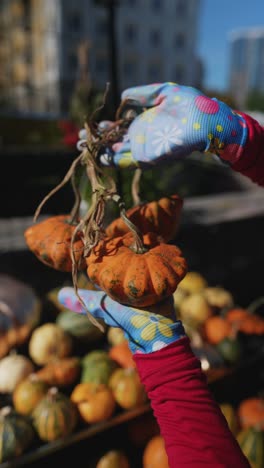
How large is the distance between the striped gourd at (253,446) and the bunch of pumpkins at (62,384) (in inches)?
20.6

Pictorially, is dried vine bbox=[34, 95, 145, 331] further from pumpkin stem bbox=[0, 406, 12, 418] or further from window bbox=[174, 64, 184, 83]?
window bbox=[174, 64, 184, 83]

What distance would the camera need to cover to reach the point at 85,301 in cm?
94

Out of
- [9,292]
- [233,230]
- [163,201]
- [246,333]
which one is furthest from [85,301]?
[233,230]

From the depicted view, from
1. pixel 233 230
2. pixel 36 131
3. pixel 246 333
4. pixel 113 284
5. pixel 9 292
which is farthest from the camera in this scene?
pixel 36 131

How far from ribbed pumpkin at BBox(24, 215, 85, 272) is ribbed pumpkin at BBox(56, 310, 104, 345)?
1269 mm

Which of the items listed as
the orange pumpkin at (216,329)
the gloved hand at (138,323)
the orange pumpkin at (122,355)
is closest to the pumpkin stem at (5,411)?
the orange pumpkin at (122,355)

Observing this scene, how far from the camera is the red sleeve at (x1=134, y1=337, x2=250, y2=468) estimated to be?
756mm

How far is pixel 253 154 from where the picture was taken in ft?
2.75

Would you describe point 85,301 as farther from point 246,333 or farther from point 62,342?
point 246,333

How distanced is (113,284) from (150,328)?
134 millimetres

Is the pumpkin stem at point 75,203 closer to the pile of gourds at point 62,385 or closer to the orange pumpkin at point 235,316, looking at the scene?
the pile of gourds at point 62,385

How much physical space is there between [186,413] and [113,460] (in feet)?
4.13

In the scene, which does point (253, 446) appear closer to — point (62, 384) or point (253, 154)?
point (62, 384)

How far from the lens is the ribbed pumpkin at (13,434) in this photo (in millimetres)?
1609
